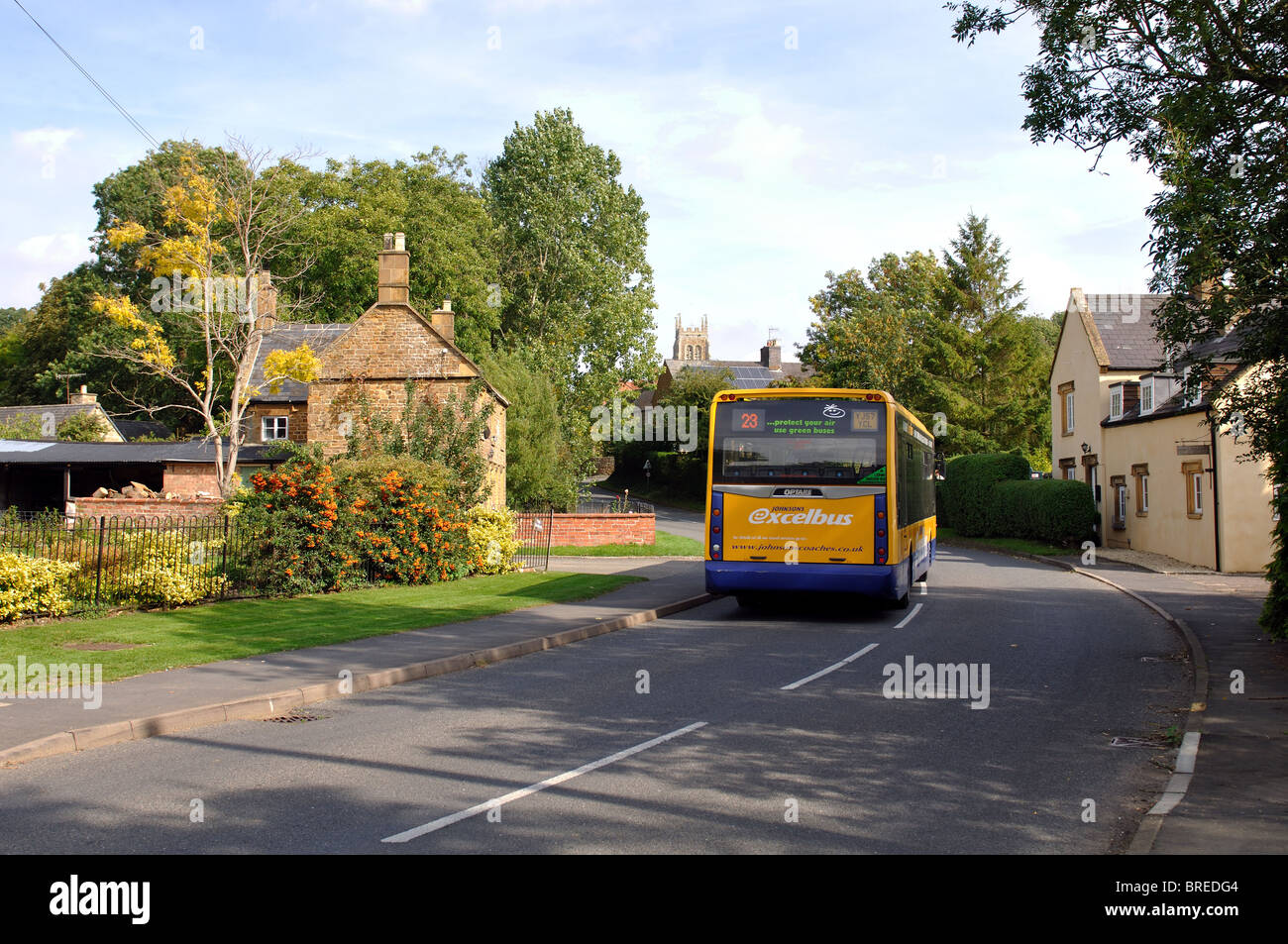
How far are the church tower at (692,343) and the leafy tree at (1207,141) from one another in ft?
454

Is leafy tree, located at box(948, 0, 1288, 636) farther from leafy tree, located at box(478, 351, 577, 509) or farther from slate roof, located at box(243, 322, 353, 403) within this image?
slate roof, located at box(243, 322, 353, 403)

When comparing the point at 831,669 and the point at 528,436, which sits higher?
the point at 528,436

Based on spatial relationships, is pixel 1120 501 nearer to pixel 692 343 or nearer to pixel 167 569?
pixel 167 569

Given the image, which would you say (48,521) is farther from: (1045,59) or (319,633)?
(1045,59)

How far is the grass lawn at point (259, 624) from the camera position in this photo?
1152cm

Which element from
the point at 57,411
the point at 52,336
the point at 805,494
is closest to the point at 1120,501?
the point at 805,494

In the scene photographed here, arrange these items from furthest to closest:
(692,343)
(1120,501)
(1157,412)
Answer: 1. (692,343)
2. (1120,501)
3. (1157,412)

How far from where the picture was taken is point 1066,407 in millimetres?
40844

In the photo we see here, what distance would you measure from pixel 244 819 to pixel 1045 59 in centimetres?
1301

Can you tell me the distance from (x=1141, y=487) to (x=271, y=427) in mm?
36330

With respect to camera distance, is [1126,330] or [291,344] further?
[291,344]

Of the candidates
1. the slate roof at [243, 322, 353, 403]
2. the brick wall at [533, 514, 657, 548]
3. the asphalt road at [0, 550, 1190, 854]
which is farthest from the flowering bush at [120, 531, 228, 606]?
the slate roof at [243, 322, 353, 403]

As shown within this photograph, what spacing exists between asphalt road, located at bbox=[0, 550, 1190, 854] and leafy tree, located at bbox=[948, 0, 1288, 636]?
3.64 meters

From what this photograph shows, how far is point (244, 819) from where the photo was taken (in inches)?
231
